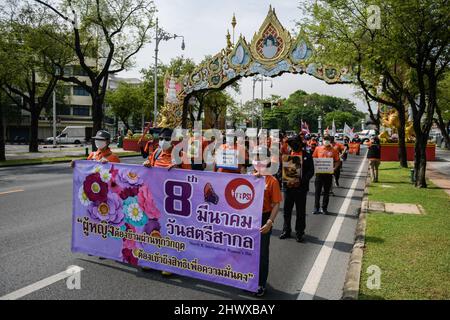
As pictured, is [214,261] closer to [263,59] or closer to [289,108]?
[263,59]

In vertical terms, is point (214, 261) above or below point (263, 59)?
below

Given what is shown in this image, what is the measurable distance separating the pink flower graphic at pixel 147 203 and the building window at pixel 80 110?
245 ft

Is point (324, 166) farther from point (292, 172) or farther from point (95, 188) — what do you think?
point (95, 188)

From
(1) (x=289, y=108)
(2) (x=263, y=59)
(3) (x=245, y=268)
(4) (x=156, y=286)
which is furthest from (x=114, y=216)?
(1) (x=289, y=108)

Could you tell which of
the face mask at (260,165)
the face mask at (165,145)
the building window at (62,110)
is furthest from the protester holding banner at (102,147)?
the building window at (62,110)

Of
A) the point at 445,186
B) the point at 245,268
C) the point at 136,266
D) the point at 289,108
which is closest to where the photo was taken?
the point at 245,268

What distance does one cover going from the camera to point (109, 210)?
5.87 meters

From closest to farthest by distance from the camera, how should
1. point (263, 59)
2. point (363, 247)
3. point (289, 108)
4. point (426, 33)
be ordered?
1. point (363, 247)
2. point (426, 33)
3. point (263, 59)
4. point (289, 108)

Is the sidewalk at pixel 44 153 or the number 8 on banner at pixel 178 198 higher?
the number 8 on banner at pixel 178 198

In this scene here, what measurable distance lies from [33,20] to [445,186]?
26.0 meters

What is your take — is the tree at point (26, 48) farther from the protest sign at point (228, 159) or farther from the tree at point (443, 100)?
the tree at point (443, 100)

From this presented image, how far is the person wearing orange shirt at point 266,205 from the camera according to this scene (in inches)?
195

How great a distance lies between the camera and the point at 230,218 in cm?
493
